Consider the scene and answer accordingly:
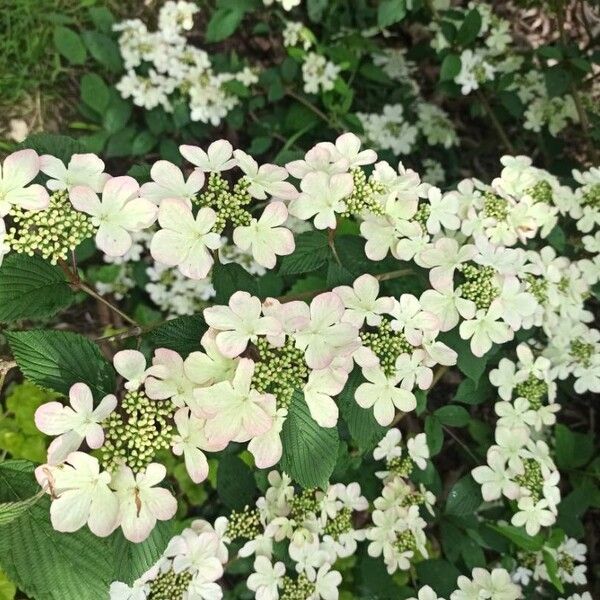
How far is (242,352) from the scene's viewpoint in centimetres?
96

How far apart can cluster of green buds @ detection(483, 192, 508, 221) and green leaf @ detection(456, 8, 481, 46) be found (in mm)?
654

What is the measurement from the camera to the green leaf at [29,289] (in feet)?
3.34

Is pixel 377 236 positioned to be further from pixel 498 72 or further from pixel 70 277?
pixel 498 72

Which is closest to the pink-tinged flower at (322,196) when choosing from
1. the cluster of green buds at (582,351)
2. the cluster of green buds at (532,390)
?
the cluster of green buds at (532,390)

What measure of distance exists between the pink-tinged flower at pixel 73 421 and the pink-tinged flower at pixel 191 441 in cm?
10

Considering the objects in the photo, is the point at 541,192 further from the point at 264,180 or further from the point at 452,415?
the point at 264,180

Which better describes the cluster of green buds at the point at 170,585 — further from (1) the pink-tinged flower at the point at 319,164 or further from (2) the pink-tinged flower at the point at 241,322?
(1) the pink-tinged flower at the point at 319,164

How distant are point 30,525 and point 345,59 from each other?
5.63 ft

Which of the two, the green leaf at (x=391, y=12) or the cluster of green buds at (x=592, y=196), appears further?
the green leaf at (x=391, y=12)

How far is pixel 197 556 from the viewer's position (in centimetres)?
129

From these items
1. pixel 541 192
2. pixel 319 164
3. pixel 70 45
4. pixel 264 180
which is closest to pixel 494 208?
pixel 541 192


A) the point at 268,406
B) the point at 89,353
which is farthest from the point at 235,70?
the point at 268,406

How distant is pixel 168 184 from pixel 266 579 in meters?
0.84

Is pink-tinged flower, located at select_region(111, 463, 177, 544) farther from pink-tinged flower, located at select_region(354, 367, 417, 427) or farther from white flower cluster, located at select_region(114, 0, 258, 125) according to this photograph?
white flower cluster, located at select_region(114, 0, 258, 125)
